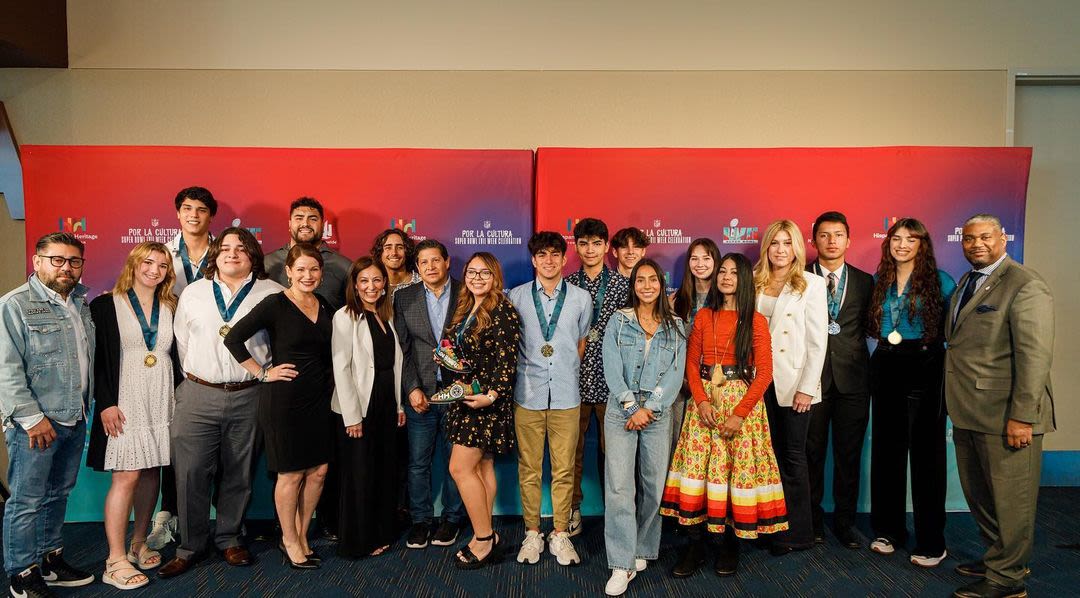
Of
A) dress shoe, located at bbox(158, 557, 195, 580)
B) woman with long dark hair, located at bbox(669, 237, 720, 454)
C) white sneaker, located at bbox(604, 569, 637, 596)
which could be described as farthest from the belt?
woman with long dark hair, located at bbox(669, 237, 720, 454)

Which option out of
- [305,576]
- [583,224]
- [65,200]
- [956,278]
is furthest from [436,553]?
[956,278]

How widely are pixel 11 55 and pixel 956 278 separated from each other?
7155 millimetres

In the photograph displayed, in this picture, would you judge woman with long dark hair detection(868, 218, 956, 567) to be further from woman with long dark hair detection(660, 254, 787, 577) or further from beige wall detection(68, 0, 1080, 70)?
beige wall detection(68, 0, 1080, 70)

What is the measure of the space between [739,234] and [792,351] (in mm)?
1188

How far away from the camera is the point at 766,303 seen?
3.36 metres

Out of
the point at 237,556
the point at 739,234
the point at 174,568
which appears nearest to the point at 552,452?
the point at 237,556

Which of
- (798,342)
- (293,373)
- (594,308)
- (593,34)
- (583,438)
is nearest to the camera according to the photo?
(293,373)

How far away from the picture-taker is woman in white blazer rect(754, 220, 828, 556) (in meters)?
3.29

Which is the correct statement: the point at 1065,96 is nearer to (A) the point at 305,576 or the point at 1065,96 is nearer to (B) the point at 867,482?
(B) the point at 867,482

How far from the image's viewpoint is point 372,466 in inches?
130

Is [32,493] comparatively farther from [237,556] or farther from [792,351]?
[792,351]

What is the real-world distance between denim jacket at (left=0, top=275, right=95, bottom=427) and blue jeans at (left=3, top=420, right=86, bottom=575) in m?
0.13

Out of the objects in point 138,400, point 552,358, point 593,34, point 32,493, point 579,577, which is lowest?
point 579,577

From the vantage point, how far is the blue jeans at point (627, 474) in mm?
3082
